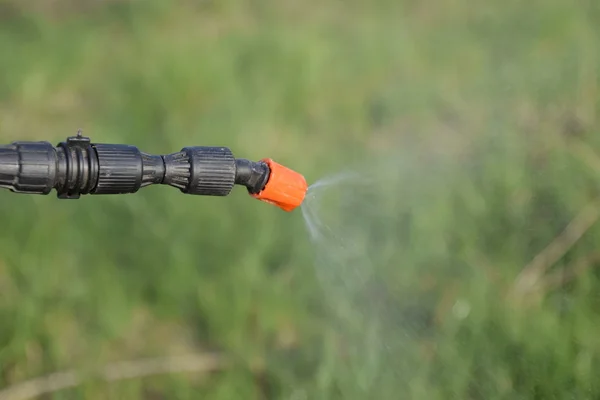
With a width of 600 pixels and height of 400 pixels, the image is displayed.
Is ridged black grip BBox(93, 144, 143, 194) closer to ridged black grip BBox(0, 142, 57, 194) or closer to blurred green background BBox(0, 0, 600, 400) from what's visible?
ridged black grip BBox(0, 142, 57, 194)

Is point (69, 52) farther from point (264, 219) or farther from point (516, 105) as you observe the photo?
point (516, 105)

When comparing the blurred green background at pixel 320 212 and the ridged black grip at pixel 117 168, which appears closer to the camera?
the ridged black grip at pixel 117 168

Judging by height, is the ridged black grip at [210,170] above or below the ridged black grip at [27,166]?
below

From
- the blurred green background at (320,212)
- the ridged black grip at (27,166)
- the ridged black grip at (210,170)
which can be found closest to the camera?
the ridged black grip at (27,166)

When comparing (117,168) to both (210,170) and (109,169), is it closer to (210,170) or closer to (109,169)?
(109,169)

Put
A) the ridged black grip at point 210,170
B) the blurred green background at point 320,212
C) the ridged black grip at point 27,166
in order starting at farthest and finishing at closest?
the blurred green background at point 320,212, the ridged black grip at point 210,170, the ridged black grip at point 27,166

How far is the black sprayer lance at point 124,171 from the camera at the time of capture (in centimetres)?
92

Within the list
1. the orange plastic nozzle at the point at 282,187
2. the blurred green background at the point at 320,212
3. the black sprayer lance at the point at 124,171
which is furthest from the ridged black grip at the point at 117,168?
the blurred green background at the point at 320,212

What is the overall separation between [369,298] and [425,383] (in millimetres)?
268

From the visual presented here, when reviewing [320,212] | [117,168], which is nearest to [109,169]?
[117,168]

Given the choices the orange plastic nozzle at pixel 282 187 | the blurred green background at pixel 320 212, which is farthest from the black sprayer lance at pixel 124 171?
the blurred green background at pixel 320 212

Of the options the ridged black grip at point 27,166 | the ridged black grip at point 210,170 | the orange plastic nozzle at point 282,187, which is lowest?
the orange plastic nozzle at point 282,187

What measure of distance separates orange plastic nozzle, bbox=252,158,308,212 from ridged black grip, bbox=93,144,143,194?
19 cm

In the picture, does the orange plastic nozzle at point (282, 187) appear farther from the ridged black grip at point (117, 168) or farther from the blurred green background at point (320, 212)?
the blurred green background at point (320, 212)
